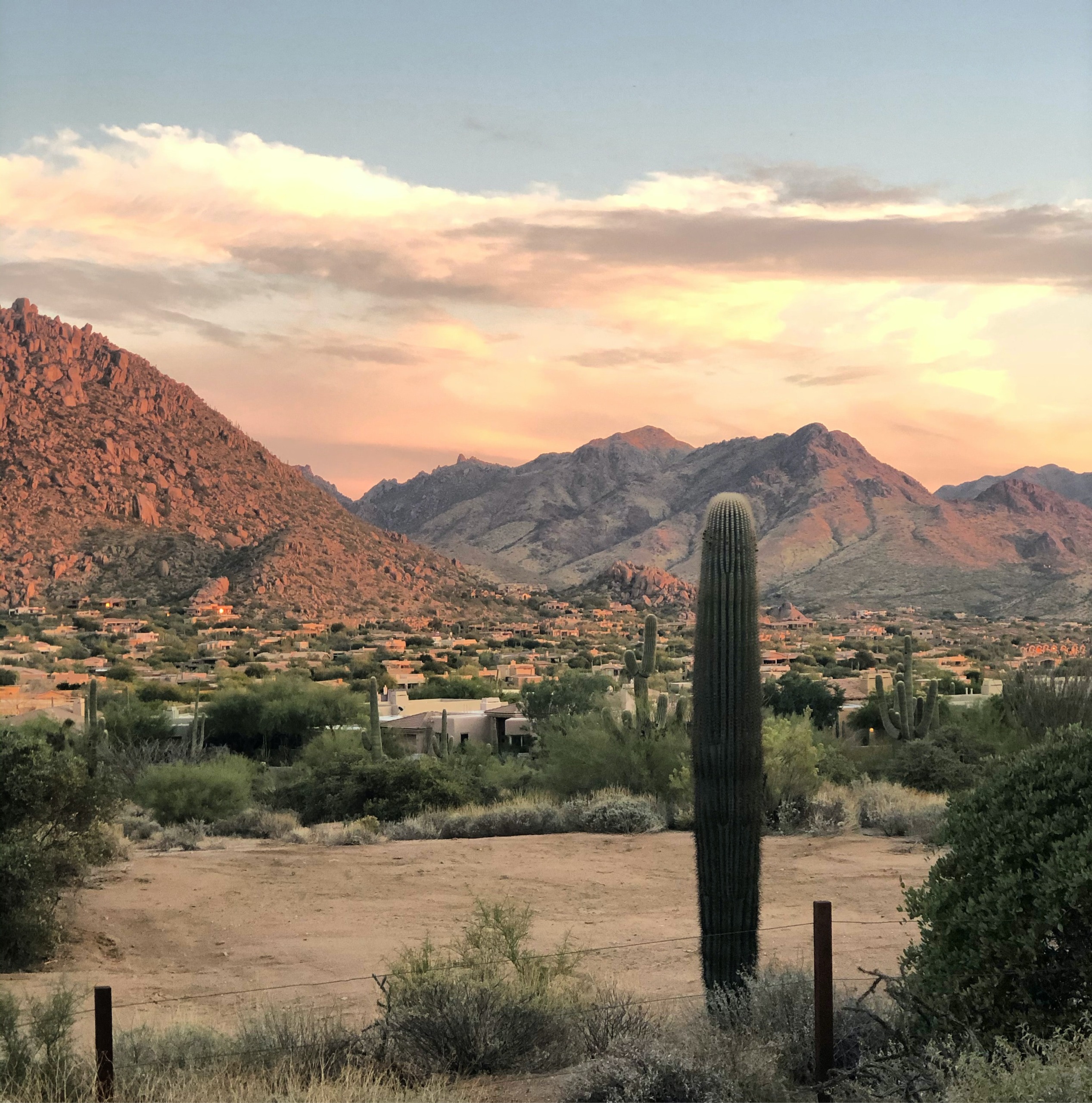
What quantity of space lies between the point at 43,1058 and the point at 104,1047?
143 cm

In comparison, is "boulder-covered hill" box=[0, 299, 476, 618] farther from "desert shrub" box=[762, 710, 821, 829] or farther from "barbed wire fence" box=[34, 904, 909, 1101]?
"barbed wire fence" box=[34, 904, 909, 1101]

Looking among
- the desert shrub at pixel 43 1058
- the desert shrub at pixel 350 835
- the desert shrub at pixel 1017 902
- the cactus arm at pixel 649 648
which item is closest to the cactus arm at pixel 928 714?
the cactus arm at pixel 649 648

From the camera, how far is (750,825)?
9.74 meters

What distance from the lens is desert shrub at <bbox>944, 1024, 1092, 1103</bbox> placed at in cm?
547

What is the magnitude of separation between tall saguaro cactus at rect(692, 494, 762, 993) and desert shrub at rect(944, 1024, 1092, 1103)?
11.4 ft

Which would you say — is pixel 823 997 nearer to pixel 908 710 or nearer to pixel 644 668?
pixel 644 668

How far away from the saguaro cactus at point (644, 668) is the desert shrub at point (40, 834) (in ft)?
32.9

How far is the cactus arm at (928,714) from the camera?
1103 inches

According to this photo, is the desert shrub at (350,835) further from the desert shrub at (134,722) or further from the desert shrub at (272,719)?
the desert shrub at (272,719)

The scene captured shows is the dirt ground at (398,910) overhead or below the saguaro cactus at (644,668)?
below

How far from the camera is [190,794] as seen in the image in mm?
24438

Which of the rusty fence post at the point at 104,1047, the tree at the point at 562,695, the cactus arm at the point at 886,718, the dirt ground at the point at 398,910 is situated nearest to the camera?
the rusty fence post at the point at 104,1047

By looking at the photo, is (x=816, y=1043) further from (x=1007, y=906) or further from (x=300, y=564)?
(x=300, y=564)

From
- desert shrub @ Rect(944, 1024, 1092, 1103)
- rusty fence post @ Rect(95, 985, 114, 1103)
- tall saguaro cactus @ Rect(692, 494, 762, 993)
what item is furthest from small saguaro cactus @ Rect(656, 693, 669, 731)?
desert shrub @ Rect(944, 1024, 1092, 1103)
